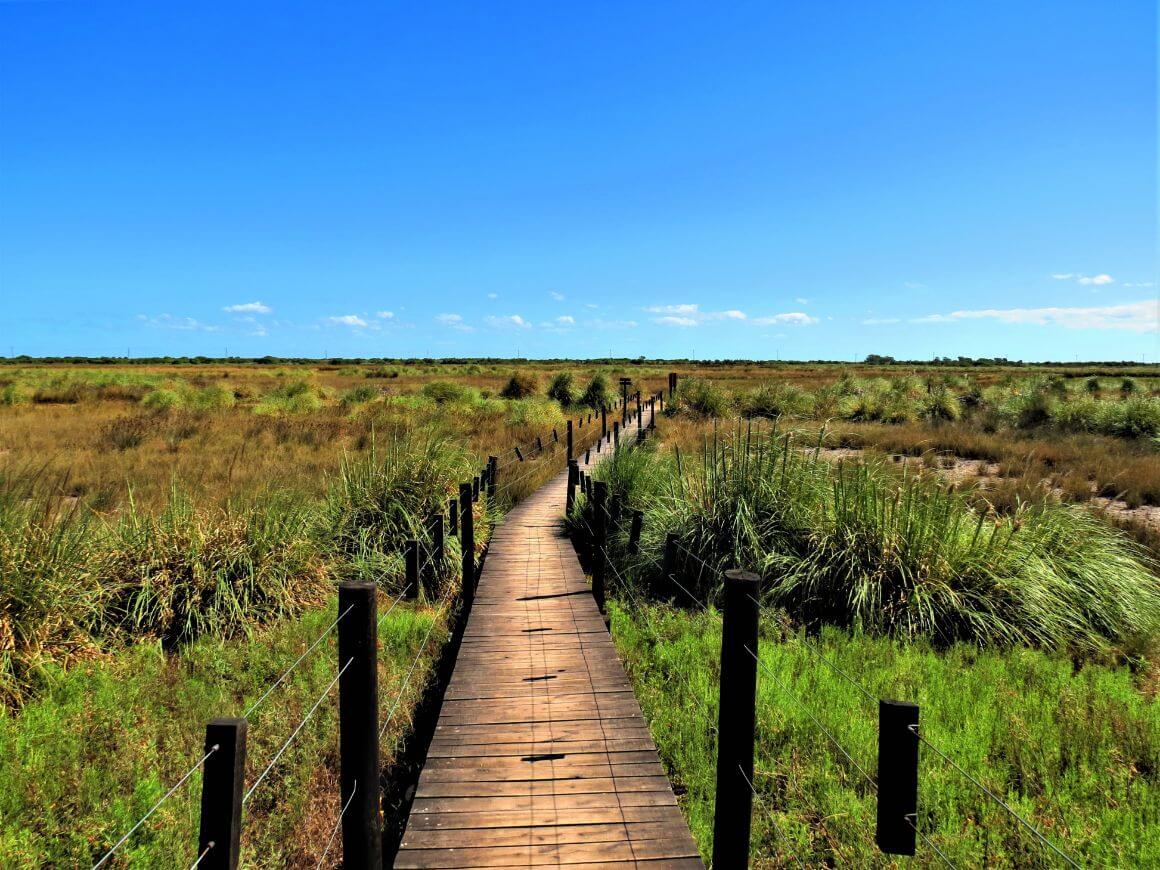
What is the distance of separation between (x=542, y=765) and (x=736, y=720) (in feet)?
5.84

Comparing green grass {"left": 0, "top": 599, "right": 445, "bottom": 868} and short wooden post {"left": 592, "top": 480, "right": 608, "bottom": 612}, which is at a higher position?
short wooden post {"left": 592, "top": 480, "right": 608, "bottom": 612}

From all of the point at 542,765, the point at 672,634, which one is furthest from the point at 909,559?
the point at 542,765

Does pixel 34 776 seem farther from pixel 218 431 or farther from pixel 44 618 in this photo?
pixel 218 431

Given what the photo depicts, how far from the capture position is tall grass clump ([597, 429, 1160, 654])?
679 cm

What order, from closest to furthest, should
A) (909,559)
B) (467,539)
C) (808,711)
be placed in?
(808,711), (909,559), (467,539)

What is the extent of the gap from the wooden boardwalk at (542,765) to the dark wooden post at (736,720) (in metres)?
0.43

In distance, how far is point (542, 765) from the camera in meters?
4.15

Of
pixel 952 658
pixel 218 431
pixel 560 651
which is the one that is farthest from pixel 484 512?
pixel 218 431

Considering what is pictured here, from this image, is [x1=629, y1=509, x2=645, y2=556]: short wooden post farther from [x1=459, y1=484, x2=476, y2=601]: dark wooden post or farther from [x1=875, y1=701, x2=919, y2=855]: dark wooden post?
[x1=875, y1=701, x2=919, y2=855]: dark wooden post

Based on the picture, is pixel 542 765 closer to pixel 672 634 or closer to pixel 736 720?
pixel 736 720

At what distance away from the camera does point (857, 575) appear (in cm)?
712

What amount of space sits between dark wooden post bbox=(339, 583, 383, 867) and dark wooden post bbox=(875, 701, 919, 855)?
2.11m

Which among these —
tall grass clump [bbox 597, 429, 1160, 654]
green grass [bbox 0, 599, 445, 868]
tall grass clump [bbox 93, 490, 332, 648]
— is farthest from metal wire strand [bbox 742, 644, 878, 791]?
tall grass clump [bbox 93, 490, 332, 648]

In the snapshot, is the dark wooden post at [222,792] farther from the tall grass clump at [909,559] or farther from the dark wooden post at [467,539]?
the dark wooden post at [467,539]
